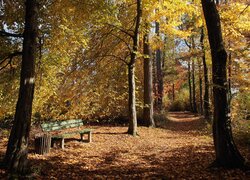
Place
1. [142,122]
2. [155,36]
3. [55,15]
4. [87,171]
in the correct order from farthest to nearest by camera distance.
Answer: [142,122]
[155,36]
[55,15]
[87,171]

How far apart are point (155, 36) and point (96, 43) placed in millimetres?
3032

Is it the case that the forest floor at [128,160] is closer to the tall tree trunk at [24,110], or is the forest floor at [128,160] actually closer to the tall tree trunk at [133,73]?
the tall tree trunk at [24,110]

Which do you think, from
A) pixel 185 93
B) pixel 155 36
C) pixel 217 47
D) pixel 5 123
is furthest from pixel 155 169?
pixel 185 93

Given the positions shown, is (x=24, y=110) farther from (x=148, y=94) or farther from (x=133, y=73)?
(x=148, y=94)

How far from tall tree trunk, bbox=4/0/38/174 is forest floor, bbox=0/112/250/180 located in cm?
32

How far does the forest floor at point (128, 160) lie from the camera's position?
21.0 feet

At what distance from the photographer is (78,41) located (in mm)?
8977

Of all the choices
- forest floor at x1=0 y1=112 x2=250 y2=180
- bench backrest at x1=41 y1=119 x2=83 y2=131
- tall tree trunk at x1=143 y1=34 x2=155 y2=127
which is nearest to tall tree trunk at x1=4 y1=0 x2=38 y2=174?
forest floor at x1=0 y1=112 x2=250 y2=180

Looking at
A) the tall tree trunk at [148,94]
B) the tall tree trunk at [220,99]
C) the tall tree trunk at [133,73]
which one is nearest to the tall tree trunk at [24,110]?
the tall tree trunk at [220,99]

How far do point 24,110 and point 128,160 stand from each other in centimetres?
362

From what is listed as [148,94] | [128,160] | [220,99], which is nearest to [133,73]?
[148,94]

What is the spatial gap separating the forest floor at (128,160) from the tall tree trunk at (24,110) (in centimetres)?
32

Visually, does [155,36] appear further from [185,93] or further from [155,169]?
[185,93]

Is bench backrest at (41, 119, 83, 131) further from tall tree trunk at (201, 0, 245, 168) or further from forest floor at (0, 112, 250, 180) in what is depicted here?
tall tree trunk at (201, 0, 245, 168)
